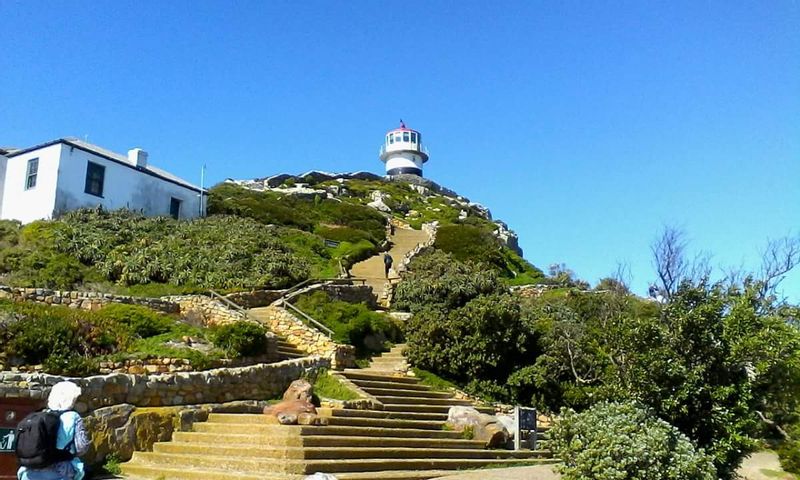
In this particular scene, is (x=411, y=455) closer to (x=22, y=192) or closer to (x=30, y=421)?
(x=30, y=421)

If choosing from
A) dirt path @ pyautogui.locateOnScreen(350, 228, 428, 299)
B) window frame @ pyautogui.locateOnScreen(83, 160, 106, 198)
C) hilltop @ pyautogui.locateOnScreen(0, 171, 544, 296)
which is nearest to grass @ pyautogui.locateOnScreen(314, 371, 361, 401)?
hilltop @ pyautogui.locateOnScreen(0, 171, 544, 296)

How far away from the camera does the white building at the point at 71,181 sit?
95.0 ft

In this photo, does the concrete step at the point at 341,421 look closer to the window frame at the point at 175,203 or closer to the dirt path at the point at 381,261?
the dirt path at the point at 381,261

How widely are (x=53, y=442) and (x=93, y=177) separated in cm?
2726

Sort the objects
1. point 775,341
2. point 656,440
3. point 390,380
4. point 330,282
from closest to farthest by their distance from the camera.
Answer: point 656,440, point 775,341, point 390,380, point 330,282

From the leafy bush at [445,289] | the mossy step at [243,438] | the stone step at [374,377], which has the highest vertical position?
the leafy bush at [445,289]

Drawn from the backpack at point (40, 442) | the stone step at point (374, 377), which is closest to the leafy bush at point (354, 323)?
the stone step at point (374, 377)

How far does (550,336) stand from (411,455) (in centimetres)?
875

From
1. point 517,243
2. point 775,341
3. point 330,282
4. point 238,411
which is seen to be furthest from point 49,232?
point 517,243

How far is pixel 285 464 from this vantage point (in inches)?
425

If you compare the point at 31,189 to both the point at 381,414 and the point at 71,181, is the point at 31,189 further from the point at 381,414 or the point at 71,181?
the point at 381,414

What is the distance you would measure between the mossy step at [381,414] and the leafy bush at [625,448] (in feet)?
15.4

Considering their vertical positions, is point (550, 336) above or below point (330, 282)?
below

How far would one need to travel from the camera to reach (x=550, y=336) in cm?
2064
